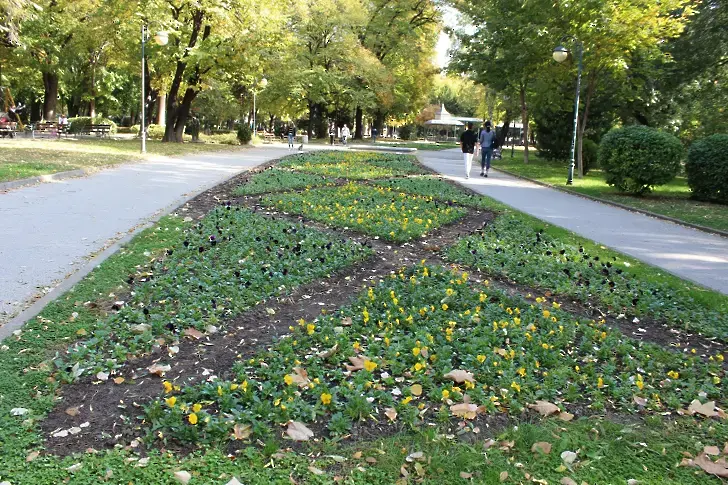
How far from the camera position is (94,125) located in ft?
122

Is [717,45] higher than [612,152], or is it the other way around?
[717,45]

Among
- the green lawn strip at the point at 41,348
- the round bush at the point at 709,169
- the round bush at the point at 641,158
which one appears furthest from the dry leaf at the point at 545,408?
the round bush at the point at 709,169

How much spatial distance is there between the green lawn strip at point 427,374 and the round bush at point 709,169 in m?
11.6

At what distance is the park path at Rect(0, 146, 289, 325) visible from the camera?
5.80 meters

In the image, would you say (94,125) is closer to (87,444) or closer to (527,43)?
(527,43)

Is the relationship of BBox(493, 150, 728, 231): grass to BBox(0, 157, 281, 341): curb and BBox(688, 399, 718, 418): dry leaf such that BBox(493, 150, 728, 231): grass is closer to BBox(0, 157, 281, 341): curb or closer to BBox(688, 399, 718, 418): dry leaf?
BBox(688, 399, 718, 418): dry leaf

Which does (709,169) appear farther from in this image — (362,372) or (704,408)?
(362,372)

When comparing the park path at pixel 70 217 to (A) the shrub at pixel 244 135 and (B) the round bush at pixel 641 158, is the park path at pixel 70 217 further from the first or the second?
(A) the shrub at pixel 244 135

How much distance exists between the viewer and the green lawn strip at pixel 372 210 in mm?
8641

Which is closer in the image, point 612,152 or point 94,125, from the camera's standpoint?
point 612,152

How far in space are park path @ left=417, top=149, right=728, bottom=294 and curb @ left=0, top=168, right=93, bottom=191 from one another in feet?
34.2

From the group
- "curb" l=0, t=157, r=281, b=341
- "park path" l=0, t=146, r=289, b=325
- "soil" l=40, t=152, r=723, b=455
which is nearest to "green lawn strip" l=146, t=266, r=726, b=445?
"soil" l=40, t=152, r=723, b=455

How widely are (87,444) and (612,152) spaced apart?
14982 millimetres

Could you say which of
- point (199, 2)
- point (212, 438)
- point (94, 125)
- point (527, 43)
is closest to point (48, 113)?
point (94, 125)
